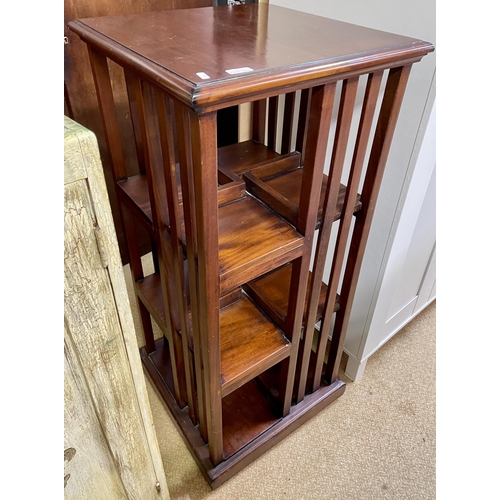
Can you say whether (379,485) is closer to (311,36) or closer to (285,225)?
(285,225)

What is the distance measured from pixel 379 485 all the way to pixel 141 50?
4.28ft

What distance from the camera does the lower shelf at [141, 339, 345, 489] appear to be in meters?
1.18

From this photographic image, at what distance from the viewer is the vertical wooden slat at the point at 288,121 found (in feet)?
3.60

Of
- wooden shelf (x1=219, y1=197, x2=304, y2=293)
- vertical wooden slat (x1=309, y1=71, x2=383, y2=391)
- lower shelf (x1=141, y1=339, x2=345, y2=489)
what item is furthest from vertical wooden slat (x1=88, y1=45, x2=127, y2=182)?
lower shelf (x1=141, y1=339, x2=345, y2=489)

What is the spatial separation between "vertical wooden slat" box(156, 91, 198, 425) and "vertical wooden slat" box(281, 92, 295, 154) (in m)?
0.34

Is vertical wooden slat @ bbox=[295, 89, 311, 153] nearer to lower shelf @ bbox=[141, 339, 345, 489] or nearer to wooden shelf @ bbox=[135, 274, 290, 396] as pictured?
wooden shelf @ bbox=[135, 274, 290, 396]

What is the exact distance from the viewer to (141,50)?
668 mm

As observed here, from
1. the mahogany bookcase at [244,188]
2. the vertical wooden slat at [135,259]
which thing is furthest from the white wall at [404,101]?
the vertical wooden slat at [135,259]

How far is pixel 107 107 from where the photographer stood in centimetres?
92

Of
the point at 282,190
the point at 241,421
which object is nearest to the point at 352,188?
the point at 282,190

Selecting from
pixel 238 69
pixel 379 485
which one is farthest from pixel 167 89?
pixel 379 485

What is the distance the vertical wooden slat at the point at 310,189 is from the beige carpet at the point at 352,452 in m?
0.43

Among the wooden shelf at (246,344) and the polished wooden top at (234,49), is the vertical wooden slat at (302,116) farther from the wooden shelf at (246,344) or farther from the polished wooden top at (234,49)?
the wooden shelf at (246,344)
